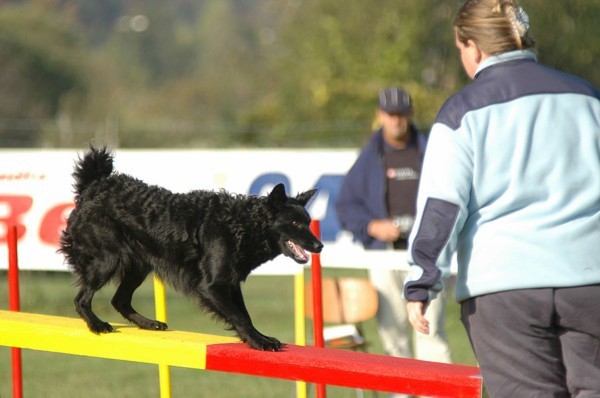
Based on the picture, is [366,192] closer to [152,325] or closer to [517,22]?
[152,325]

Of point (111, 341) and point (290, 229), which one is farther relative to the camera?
point (290, 229)

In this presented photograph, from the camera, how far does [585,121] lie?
277cm

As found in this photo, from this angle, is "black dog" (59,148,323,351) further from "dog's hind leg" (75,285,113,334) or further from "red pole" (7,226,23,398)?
"red pole" (7,226,23,398)

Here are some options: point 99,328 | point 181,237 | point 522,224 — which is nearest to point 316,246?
point 181,237

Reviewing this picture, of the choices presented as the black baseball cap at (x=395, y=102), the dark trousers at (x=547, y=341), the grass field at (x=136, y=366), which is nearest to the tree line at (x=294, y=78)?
the grass field at (x=136, y=366)

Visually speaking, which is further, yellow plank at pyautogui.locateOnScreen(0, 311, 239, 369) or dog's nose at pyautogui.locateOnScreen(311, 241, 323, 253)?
dog's nose at pyautogui.locateOnScreen(311, 241, 323, 253)

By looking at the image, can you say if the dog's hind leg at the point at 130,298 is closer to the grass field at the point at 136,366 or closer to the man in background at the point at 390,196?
the man in background at the point at 390,196

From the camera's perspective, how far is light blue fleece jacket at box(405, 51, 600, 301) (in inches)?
108

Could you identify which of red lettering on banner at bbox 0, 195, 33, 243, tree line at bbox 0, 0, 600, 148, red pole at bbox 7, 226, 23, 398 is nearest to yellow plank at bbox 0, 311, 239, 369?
red pole at bbox 7, 226, 23, 398

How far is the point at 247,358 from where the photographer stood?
12.5 ft

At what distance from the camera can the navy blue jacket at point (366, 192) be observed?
624 cm

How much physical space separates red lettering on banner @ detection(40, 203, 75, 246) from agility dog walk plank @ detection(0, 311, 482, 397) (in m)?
4.64

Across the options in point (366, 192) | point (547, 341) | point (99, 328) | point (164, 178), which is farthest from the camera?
point (164, 178)

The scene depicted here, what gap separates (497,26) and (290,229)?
5.32 ft
